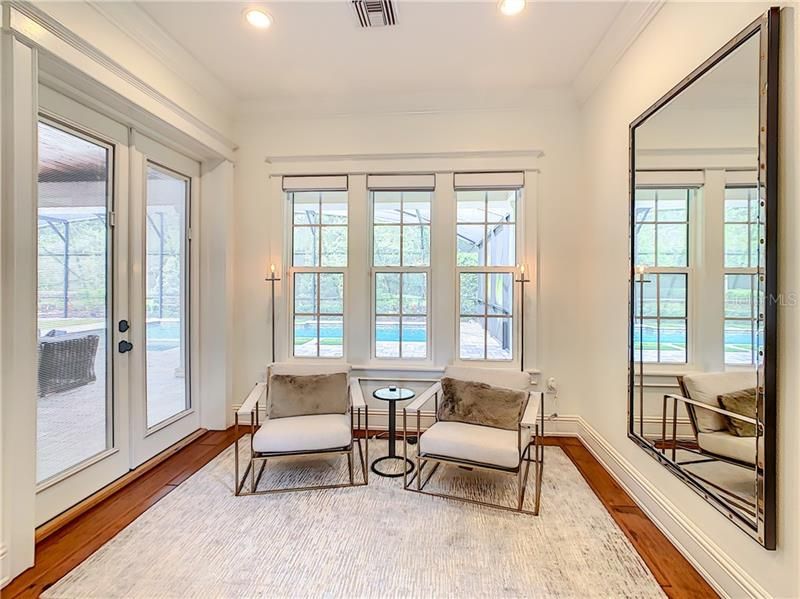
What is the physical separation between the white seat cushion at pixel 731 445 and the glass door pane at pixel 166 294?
3.49 m

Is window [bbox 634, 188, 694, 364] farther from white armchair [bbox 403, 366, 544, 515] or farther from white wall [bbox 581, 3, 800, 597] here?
white armchair [bbox 403, 366, 544, 515]

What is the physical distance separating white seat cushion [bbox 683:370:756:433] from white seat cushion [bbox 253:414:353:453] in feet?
6.47

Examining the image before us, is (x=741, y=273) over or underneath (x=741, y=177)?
underneath

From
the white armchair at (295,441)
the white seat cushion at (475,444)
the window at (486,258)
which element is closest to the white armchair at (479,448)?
the white seat cushion at (475,444)

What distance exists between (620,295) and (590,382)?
95 centimetres

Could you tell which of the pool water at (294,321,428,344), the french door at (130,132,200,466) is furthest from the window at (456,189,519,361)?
the french door at (130,132,200,466)

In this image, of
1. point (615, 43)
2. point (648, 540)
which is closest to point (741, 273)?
point (648, 540)

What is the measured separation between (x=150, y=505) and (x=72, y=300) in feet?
4.31

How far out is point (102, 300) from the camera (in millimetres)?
2590

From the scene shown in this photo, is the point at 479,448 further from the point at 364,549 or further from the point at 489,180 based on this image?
the point at 489,180

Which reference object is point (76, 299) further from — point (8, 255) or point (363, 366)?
point (363, 366)

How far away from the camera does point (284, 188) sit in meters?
3.70

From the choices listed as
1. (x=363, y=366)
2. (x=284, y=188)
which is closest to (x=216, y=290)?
(x=284, y=188)

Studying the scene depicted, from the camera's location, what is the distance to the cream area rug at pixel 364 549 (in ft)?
5.75
